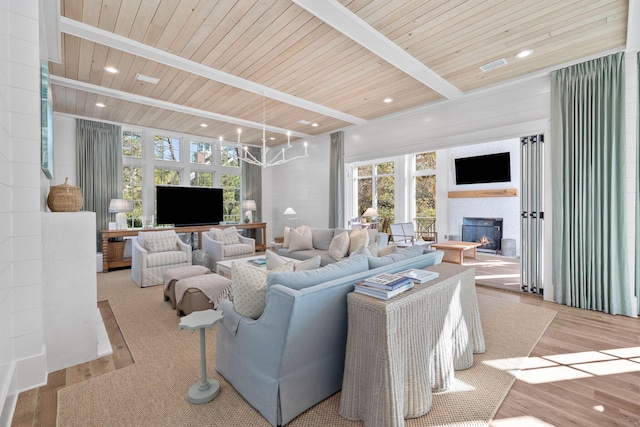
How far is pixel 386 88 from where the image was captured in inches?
168

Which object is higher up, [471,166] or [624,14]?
[624,14]

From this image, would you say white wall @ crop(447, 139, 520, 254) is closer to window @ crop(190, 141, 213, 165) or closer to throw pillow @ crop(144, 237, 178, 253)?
window @ crop(190, 141, 213, 165)

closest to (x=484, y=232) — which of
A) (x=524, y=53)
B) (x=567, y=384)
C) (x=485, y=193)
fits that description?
(x=485, y=193)

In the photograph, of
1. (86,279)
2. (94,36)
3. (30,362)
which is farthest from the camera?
(94,36)

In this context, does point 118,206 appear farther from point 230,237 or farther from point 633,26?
point 633,26

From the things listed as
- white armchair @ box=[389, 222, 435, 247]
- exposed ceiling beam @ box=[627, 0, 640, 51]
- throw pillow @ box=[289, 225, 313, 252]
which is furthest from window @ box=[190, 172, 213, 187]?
exposed ceiling beam @ box=[627, 0, 640, 51]

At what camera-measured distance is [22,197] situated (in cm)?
200

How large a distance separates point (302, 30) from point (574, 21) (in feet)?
8.23

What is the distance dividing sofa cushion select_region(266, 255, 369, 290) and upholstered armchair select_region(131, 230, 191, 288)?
12.0 ft

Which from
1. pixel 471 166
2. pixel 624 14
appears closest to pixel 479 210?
pixel 471 166

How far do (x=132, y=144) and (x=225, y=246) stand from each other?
3353 millimetres

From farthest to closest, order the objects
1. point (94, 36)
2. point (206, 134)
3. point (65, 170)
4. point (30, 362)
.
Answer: point (206, 134) → point (65, 170) → point (94, 36) → point (30, 362)

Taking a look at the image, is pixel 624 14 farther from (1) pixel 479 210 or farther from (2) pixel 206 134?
(2) pixel 206 134

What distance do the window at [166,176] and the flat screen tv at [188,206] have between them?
356 millimetres
